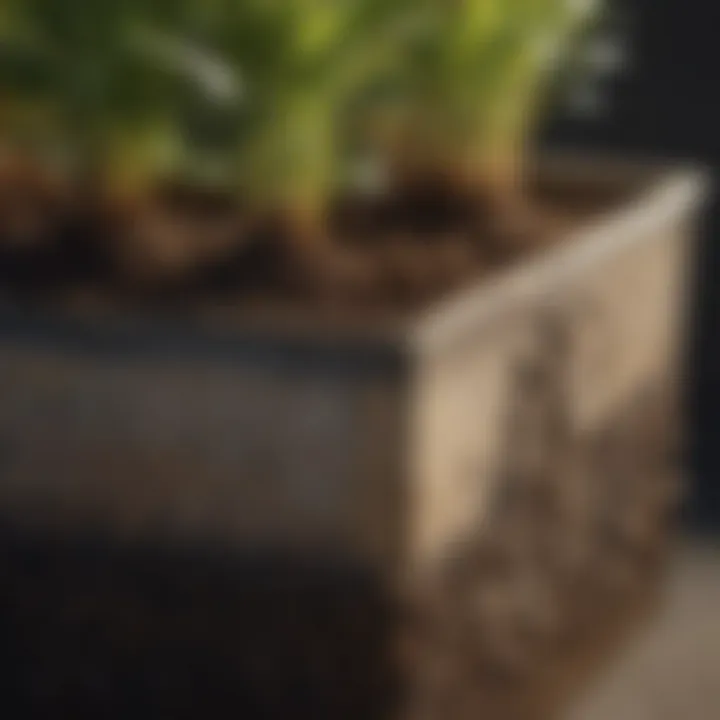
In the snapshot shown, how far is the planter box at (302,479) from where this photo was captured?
43 centimetres

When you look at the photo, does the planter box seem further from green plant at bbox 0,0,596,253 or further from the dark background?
the dark background

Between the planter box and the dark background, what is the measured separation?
28cm

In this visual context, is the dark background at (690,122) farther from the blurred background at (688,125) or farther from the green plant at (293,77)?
the green plant at (293,77)

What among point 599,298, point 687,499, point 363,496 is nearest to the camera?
point 363,496

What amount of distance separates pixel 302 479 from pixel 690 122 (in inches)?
15.5

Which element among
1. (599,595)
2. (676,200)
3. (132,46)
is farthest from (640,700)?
(132,46)

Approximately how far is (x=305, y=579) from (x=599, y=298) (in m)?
0.14

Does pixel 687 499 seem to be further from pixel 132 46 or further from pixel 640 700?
pixel 132 46

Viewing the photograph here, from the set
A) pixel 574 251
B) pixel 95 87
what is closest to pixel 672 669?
pixel 574 251

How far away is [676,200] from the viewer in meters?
0.59

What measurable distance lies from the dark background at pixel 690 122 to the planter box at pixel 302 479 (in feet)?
0.91

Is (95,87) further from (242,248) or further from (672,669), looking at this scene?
(672,669)

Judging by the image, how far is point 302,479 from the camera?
44 cm

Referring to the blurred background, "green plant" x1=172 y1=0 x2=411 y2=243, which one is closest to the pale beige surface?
the blurred background
